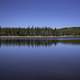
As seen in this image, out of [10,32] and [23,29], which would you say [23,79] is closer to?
[10,32]

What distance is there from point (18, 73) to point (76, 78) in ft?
6.62

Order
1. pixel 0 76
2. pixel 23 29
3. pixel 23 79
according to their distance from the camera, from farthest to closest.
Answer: pixel 23 29 < pixel 0 76 < pixel 23 79

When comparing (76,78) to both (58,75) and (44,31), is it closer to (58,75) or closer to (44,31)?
(58,75)

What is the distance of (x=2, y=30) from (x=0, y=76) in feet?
286

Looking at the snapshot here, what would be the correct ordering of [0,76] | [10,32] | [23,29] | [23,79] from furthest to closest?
[23,29], [10,32], [0,76], [23,79]

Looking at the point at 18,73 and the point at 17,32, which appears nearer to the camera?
the point at 18,73

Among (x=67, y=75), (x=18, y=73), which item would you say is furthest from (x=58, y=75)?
(x=18, y=73)

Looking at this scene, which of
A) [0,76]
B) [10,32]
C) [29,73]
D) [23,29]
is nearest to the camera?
[0,76]

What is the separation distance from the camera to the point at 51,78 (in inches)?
211

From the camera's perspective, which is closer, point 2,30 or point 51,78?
point 51,78

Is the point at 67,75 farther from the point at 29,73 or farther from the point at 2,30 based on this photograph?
the point at 2,30

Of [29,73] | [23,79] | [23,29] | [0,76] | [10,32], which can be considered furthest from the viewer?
[23,29]

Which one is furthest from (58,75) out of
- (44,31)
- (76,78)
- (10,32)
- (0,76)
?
(44,31)

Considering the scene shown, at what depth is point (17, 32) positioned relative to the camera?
89.1 meters
